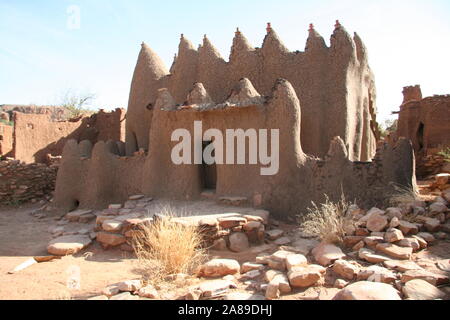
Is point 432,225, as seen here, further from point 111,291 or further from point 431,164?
point 431,164

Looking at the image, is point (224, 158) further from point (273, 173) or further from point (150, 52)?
point (150, 52)

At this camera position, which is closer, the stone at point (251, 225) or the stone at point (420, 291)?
the stone at point (420, 291)

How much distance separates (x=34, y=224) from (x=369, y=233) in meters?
7.40

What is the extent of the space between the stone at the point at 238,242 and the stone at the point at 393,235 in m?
2.16

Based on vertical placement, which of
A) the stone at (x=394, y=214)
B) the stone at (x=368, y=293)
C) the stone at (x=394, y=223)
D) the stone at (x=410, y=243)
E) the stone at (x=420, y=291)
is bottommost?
the stone at (x=420, y=291)

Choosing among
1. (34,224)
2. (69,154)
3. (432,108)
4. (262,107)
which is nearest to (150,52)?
(69,154)

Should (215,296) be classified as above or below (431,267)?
below

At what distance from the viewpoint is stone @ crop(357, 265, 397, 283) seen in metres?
3.40

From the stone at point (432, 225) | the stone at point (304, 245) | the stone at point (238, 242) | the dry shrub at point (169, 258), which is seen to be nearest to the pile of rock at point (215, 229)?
the stone at point (238, 242)

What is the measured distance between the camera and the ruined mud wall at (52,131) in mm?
11789

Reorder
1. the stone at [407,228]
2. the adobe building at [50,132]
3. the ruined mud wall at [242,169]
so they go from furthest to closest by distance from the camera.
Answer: the adobe building at [50,132]
the ruined mud wall at [242,169]
the stone at [407,228]

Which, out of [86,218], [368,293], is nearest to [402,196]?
[368,293]

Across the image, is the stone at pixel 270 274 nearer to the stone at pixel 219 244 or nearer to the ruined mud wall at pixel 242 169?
the stone at pixel 219 244

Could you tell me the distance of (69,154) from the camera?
8.75m
